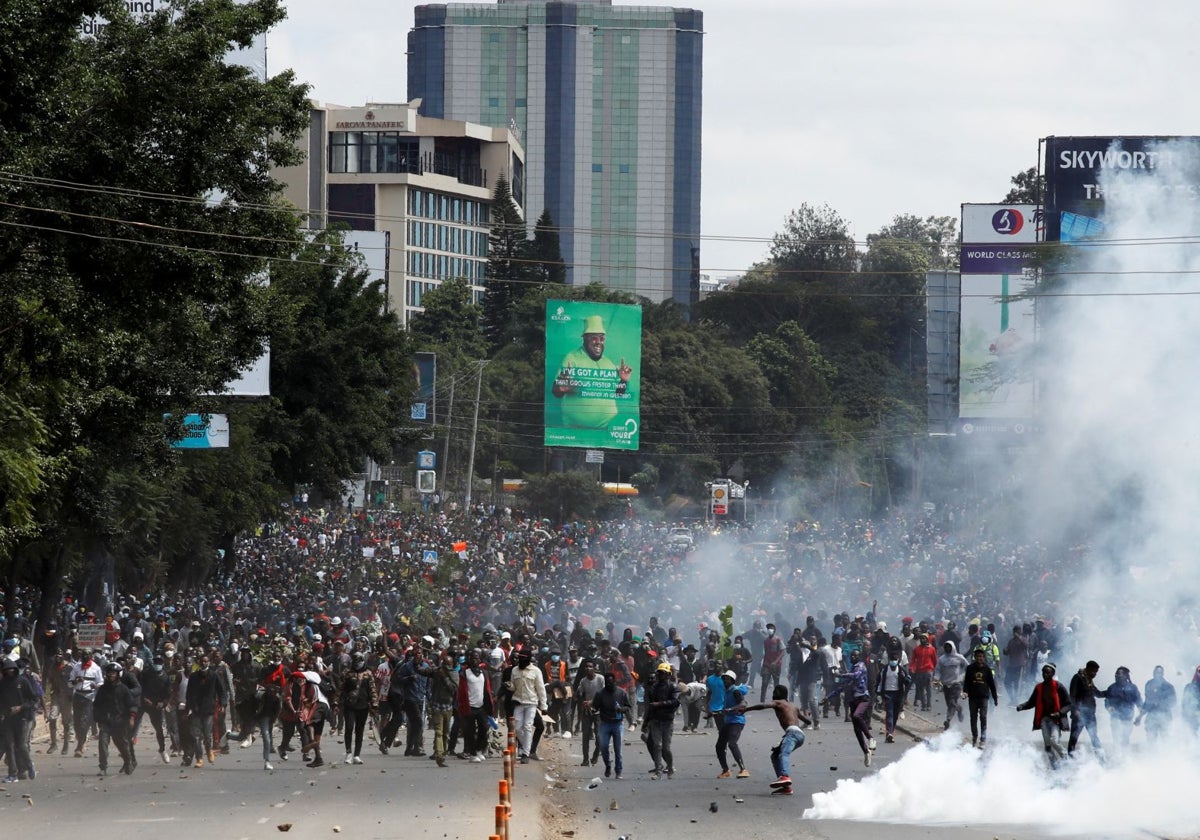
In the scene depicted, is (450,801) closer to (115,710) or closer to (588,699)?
(115,710)

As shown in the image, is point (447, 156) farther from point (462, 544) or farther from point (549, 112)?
point (462, 544)

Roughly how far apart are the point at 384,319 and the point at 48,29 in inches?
1055

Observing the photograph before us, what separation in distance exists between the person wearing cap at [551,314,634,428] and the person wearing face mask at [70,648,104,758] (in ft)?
80.2

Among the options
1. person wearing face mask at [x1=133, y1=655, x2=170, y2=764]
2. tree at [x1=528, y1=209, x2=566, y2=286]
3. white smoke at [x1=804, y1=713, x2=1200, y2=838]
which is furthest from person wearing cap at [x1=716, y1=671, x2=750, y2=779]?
tree at [x1=528, y1=209, x2=566, y2=286]

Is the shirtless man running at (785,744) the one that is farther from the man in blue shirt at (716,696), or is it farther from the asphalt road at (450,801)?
the man in blue shirt at (716,696)

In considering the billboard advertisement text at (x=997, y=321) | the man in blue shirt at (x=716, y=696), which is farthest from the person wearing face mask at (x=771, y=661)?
the billboard advertisement text at (x=997, y=321)

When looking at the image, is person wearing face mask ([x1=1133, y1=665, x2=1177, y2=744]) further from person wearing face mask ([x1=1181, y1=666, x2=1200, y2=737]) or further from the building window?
the building window

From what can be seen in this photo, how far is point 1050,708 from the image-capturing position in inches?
762

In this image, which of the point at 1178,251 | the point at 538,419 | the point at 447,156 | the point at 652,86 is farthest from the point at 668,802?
the point at 652,86

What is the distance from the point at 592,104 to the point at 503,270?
149 ft

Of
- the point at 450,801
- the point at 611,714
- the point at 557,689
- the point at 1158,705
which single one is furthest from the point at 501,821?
the point at 1158,705

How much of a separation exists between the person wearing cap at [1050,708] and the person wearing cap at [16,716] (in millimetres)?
10945

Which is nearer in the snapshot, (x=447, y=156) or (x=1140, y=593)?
(x=1140, y=593)

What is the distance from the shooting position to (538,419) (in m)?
89.1
